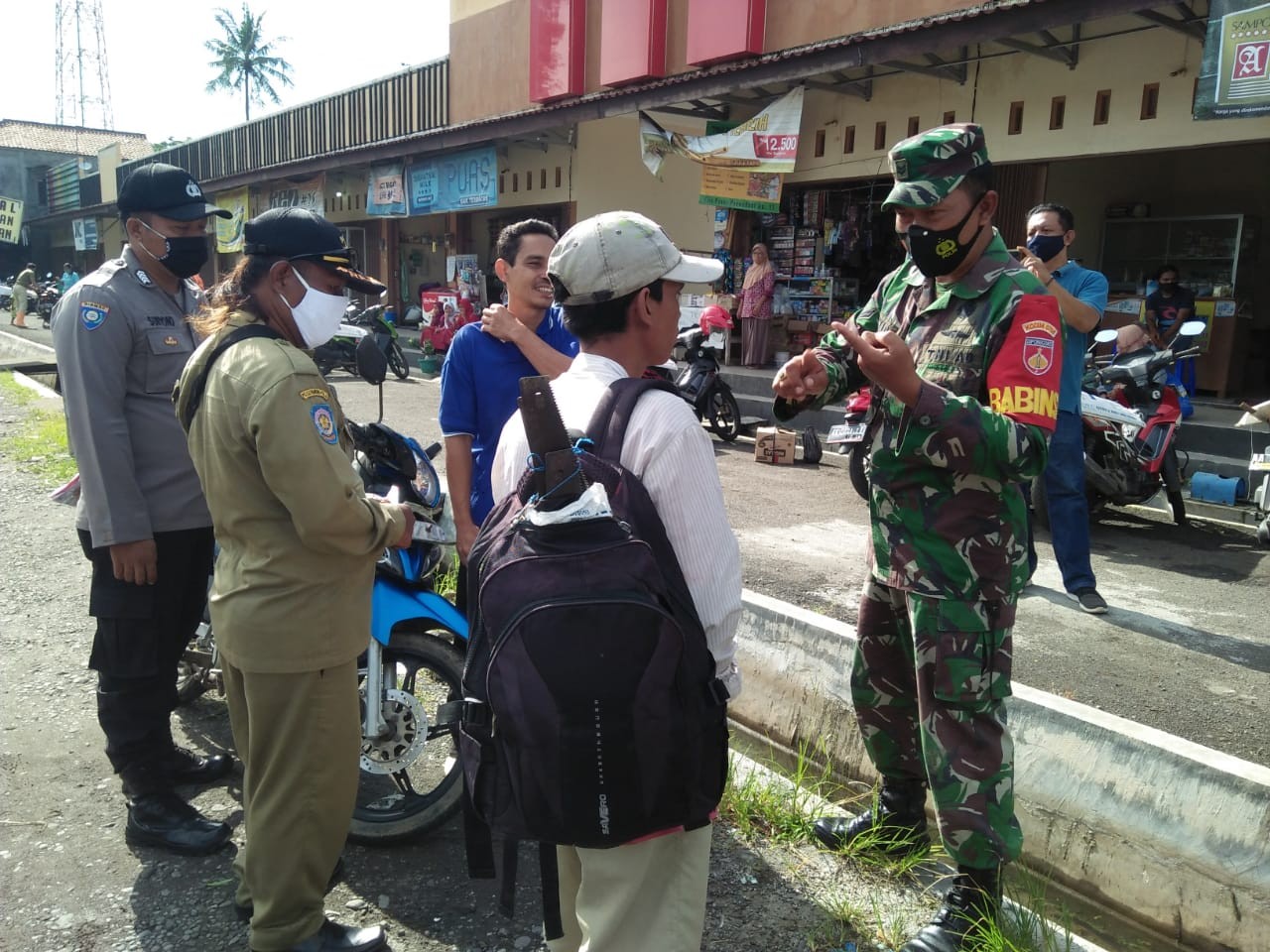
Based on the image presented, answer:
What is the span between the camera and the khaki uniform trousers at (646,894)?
65.9 inches

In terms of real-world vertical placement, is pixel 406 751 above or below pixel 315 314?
below

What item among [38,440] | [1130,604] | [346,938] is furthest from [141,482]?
[38,440]

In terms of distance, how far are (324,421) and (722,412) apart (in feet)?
27.3

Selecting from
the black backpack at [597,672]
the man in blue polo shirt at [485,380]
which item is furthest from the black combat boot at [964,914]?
the man in blue polo shirt at [485,380]

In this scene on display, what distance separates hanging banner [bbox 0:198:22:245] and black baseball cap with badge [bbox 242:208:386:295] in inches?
1360

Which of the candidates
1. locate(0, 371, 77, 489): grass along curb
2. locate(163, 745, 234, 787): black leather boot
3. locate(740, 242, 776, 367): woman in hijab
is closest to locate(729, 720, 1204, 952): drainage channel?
locate(163, 745, 234, 787): black leather boot

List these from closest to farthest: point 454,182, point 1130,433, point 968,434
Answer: point 968,434
point 1130,433
point 454,182

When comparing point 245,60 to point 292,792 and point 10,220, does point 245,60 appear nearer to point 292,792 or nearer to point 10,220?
point 10,220

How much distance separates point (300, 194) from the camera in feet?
73.2

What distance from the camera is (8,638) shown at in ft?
14.9

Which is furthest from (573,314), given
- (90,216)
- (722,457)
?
(90,216)

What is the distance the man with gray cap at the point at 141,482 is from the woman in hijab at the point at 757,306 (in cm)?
988

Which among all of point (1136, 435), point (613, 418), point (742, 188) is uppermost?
point (742, 188)

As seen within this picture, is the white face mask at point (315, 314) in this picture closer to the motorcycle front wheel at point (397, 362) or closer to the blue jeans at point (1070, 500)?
the blue jeans at point (1070, 500)
